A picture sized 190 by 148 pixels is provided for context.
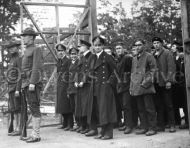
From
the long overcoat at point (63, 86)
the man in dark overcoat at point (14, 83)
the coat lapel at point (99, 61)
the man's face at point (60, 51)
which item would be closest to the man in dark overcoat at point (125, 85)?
the coat lapel at point (99, 61)

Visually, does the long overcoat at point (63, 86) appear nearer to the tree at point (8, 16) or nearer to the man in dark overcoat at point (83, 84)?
the man in dark overcoat at point (83, 84)

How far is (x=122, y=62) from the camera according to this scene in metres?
7.88

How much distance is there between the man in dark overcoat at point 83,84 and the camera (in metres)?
7.78

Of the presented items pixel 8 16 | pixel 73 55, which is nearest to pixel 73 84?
pixel 73 55

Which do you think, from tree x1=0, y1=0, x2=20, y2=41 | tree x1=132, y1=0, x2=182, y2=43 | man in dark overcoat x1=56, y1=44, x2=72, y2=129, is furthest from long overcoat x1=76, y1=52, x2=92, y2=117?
tree x1=132, y1=0, x2=182, y2=43

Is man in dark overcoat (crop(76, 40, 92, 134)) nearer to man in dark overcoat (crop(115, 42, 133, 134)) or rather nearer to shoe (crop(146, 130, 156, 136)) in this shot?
man in dark overcoat (crop(115, 42, 133, 134))

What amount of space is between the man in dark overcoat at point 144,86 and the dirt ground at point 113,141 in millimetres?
336

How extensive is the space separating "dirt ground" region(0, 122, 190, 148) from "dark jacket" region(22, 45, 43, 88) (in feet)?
4.10

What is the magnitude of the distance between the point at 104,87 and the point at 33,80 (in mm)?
1459

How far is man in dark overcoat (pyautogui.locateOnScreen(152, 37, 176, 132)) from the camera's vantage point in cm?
739

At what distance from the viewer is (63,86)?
8.74 m

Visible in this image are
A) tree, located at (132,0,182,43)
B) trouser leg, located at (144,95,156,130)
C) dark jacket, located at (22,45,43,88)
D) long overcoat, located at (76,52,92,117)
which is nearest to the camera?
dark jacket, located at (22,45,43,88)

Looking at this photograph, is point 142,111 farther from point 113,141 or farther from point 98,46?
point 98,46

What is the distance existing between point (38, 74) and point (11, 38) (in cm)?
1172
